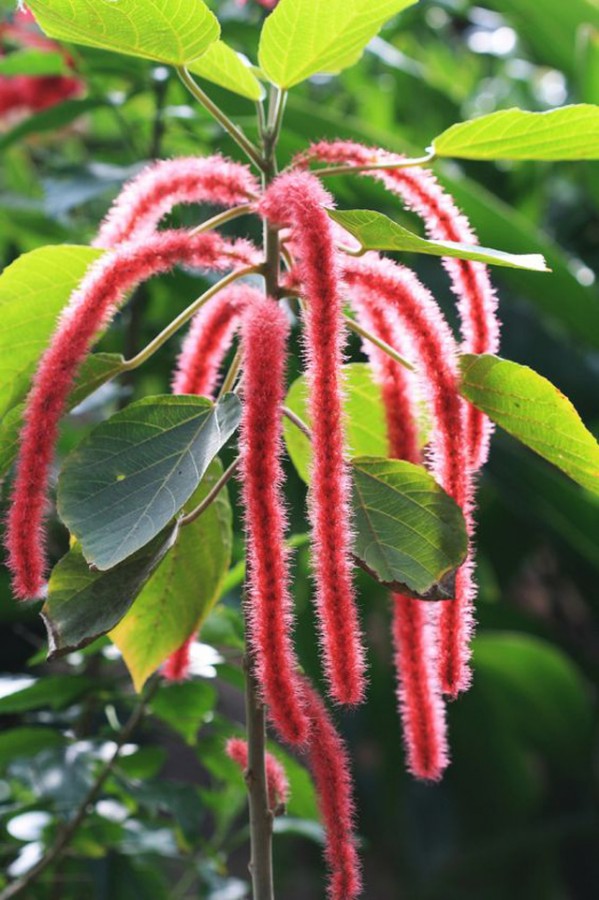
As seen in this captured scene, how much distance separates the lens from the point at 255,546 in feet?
1.58

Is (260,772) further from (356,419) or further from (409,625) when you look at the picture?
(356,419)

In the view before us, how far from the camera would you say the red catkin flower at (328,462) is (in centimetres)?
48

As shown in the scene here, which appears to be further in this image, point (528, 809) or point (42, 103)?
point (528, 809)

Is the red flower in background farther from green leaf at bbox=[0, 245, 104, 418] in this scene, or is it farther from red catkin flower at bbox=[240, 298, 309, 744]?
red catkin flower at bbox=[240, 298, 309, 744]

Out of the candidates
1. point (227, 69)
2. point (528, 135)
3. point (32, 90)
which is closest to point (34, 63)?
point (32, 90)

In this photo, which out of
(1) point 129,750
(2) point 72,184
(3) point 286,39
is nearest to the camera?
(3) point 286,39

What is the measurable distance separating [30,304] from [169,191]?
0.10 m

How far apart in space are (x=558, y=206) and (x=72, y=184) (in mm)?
1441

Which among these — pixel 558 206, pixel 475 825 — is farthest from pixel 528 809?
pixel 558 206

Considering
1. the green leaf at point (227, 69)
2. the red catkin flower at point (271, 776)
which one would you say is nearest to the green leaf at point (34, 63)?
the green leaf at point (227, 69)

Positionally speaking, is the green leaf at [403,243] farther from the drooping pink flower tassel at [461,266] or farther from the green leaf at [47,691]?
the green leaf at [47,691]

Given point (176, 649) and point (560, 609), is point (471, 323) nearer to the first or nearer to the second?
point (176, 649)

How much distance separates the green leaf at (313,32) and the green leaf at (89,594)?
26 cm

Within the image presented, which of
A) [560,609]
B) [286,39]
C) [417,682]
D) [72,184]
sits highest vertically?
[560,609]
